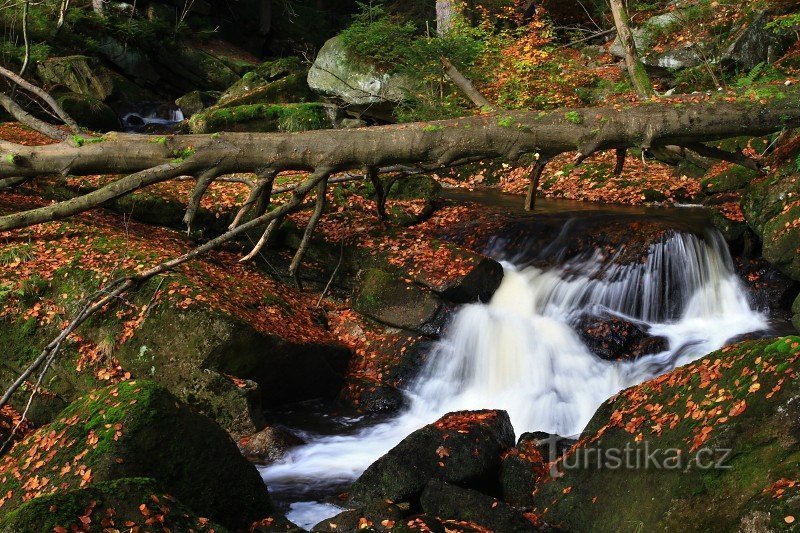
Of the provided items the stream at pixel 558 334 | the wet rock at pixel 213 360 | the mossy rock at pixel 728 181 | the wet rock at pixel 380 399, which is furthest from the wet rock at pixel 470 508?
the mossy rock at pixel 728 181

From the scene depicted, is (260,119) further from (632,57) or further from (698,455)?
(698,455)

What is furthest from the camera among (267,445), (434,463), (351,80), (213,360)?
(351,80)

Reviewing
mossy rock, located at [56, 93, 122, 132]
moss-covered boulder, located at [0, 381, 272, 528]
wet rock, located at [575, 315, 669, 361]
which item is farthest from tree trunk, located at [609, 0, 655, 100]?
mossy rock, located at [56, 93, 122, 132]

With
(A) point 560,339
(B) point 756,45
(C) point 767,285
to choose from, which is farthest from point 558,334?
(B) point 756,45

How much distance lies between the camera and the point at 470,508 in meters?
5.21

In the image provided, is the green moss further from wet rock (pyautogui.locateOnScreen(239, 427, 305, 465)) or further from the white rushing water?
wet rock (pyautogui.locateOnScreen(239, 427, 305, 465))

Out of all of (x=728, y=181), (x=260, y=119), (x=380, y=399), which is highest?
(x=260, y=119)

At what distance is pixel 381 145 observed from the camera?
708cm

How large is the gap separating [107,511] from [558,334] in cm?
655

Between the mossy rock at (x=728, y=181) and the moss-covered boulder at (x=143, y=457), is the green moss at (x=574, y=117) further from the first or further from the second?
the mossy rock at (x=728, y=181)

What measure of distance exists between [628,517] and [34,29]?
72.0ft

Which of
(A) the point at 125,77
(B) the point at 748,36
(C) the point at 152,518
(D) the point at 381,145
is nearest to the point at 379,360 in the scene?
(D) the point at 381,145

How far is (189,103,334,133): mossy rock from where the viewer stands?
16.3 metres

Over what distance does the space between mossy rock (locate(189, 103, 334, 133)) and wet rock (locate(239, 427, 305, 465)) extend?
10.4 metres
